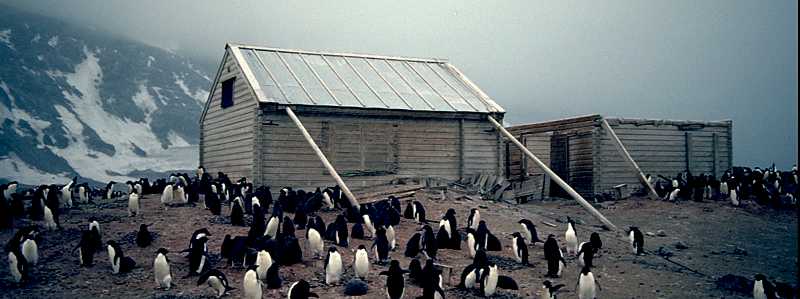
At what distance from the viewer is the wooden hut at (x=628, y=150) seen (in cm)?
2498

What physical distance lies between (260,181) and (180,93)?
342 feet

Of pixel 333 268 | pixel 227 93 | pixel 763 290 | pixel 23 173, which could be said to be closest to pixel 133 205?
pixel 333 268

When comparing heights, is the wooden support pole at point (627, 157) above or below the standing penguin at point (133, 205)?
above

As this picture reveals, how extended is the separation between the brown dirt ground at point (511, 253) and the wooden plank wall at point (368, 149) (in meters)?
2.69

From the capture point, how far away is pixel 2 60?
302 feet

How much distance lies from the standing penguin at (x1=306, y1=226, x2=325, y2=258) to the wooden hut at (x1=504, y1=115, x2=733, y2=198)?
13808 mm

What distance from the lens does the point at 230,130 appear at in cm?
2423

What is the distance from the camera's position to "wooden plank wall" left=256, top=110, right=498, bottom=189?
842 inches

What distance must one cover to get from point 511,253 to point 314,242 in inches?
182

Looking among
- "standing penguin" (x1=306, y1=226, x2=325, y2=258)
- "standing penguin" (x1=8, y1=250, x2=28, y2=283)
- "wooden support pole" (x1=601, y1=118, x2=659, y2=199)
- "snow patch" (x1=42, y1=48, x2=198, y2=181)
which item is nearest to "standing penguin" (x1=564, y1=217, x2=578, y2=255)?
"standing penguin" (x1=306, y1=226, x2=325, y2=258)

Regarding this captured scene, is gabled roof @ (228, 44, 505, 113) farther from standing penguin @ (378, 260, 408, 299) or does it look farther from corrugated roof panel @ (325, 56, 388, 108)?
standing penguin @ (378, 260, 408, 299)

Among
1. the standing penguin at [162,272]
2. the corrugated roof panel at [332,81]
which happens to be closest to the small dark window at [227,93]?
the corrugated roof panel at [332,81]

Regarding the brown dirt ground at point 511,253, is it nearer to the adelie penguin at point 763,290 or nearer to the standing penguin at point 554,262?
the standing penguin at point 554,262

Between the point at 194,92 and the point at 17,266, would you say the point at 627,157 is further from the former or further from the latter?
the point at 194,92
